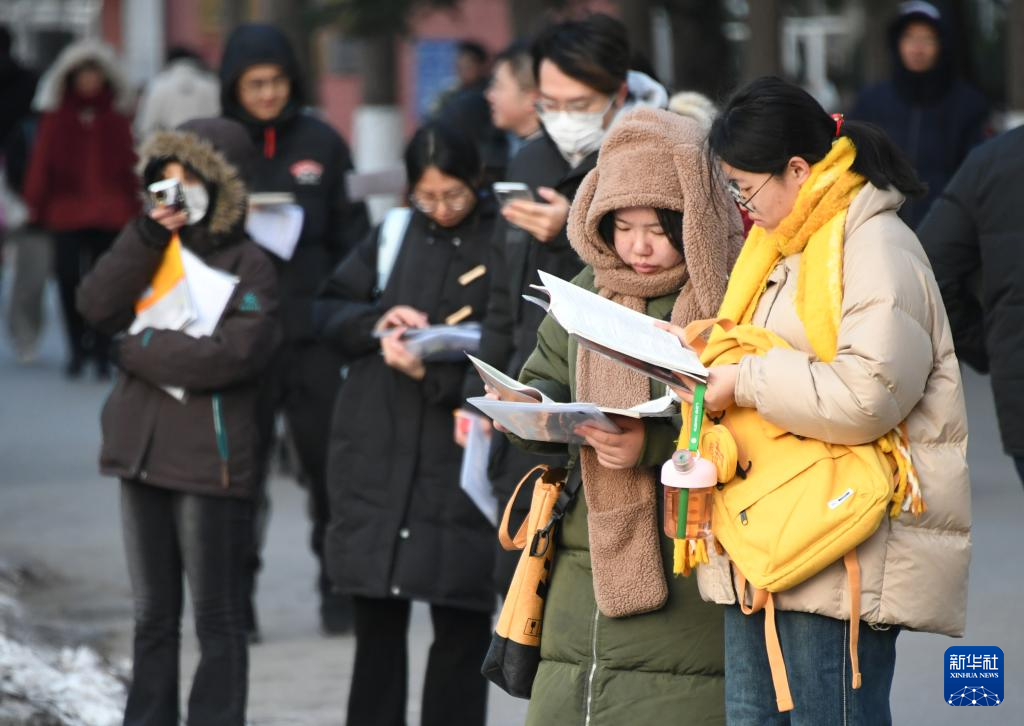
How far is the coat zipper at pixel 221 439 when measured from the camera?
5133 millimetres

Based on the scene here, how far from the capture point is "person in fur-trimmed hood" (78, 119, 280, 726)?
5137 millimetres

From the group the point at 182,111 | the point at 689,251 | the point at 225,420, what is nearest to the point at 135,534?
the point at 225,420

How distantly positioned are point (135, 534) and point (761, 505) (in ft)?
7.70

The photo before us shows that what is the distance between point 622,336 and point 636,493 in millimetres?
575

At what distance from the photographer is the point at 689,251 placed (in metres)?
3.83

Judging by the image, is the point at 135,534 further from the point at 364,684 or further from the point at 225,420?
the point at 364,684

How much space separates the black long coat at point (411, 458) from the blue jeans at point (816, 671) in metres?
1.78

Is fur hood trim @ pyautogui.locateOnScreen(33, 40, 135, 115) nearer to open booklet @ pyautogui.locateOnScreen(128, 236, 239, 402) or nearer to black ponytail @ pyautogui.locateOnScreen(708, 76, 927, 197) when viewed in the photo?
open booklet @ pyautogui.locateOnScreen(128, 236, 239, 402)

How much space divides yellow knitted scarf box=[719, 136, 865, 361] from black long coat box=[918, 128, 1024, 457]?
142 centimetres

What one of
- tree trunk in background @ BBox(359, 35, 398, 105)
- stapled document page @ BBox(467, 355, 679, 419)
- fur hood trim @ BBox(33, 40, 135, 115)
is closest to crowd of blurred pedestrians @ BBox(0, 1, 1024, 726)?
stapled document page @ BBox(467, 355, 679, 419)

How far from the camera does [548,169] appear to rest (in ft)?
16.5

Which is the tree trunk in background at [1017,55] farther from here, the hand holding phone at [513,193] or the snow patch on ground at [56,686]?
the hand holding phone at [513,193]

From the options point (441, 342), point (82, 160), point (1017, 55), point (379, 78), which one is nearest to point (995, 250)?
point (441, 342)

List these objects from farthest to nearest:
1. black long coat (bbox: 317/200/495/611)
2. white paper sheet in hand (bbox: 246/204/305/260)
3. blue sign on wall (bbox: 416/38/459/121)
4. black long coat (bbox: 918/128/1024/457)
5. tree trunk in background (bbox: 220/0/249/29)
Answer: blue sign on wall (bbox: 416/38/459/121), tree trunk in background (bbox: 220/0/249/29), white paper sheet in hand (bbox: 246/204/305/260), black long coat (bbox: 317/200/495/611), black long coat (bbox: 918/128/1024/457)
